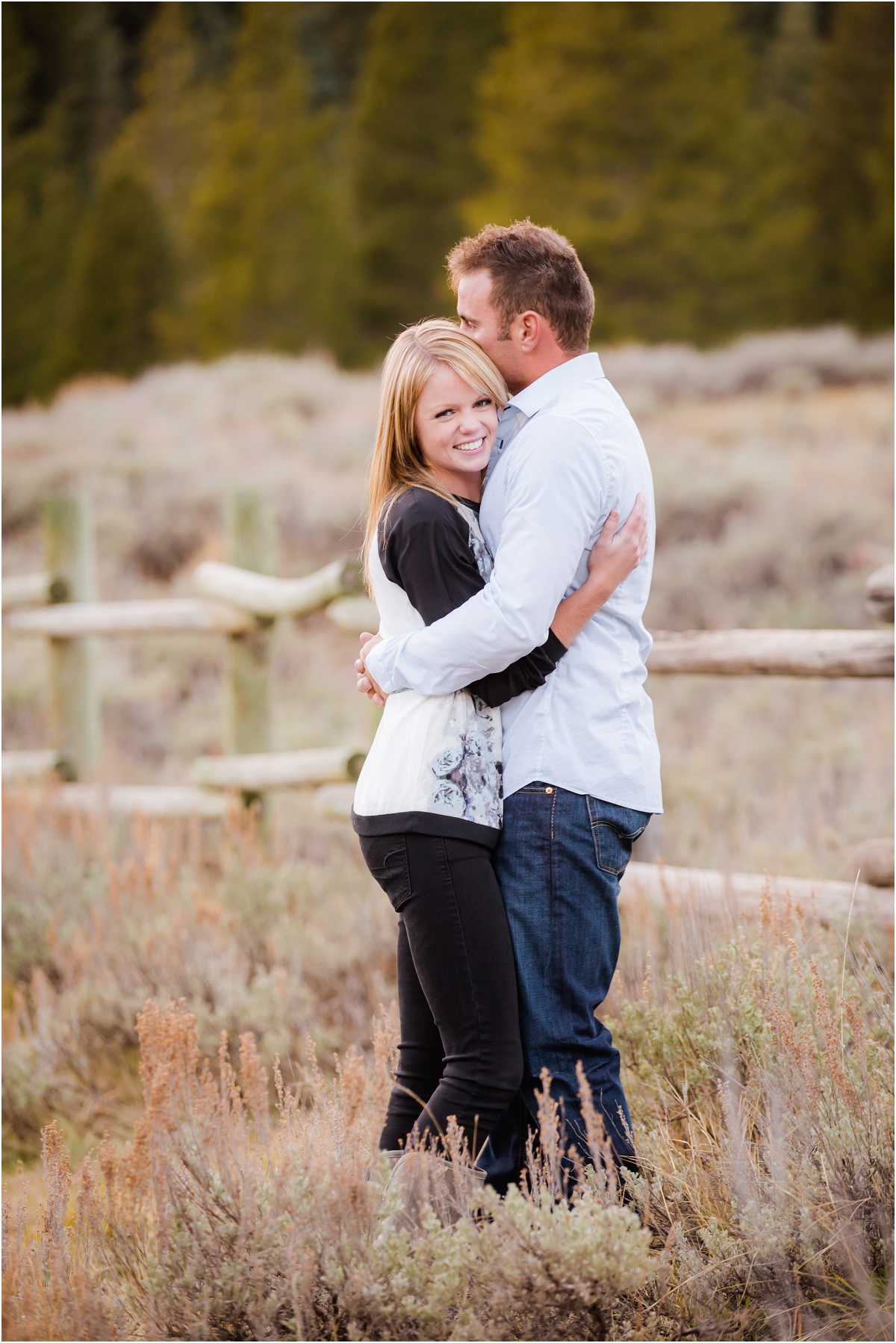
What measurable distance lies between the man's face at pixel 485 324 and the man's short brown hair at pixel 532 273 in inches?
0.4

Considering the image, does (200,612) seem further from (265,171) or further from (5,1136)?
(265,171)

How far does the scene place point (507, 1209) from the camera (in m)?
1.88

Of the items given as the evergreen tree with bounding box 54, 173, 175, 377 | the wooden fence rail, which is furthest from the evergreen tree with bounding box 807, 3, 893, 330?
the wooden fence rail

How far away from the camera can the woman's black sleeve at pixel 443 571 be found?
6.89 ft

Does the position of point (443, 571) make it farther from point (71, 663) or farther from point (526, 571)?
point (71, 663)

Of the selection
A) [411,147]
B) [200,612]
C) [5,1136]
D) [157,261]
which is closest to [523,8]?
[411,147]

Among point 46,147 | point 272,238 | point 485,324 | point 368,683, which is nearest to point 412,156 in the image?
point 272,238

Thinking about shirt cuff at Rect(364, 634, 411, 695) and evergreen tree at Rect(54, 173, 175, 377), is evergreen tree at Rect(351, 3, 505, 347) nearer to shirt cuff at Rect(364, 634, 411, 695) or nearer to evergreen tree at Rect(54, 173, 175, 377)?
evergreen tree at Rect(54, 173, 175, 377)

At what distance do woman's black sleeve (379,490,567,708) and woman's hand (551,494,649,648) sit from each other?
35 millimetres

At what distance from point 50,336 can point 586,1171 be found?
2170 centimetres

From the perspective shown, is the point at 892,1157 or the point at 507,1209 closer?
the point at 507,1209

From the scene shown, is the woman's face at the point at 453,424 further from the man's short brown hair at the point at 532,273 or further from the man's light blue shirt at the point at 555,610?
the man's short brown hair at the point at 532,273

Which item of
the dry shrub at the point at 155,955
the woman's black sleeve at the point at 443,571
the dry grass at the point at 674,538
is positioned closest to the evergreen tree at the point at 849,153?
the dry grass at the point at 674,538

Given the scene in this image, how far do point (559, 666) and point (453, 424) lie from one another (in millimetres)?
512
